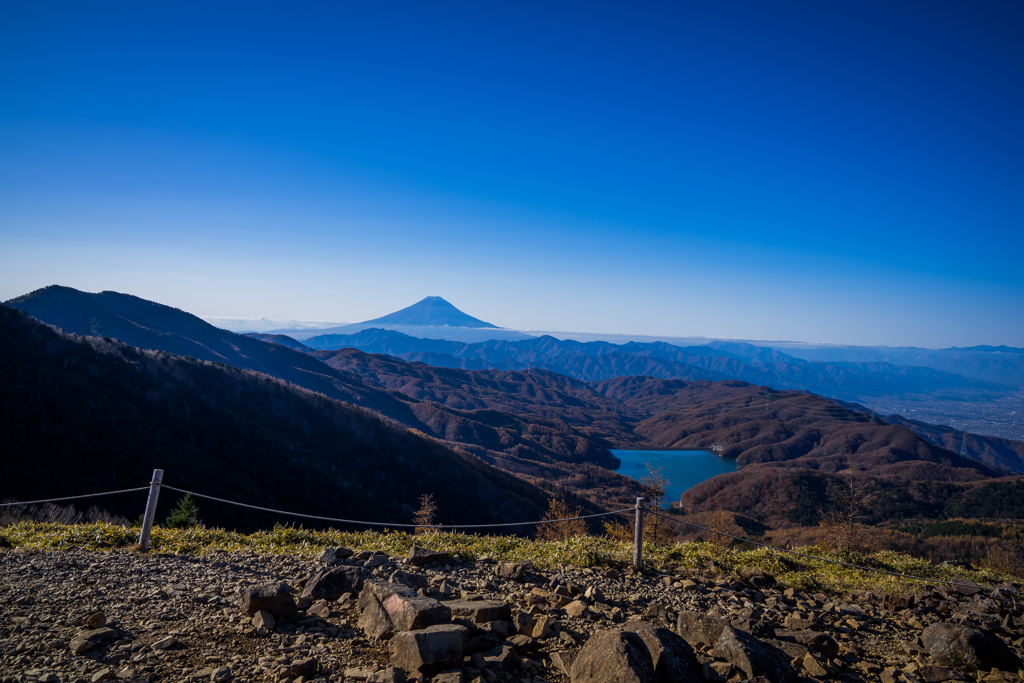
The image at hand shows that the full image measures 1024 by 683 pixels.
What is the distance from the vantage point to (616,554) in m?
7.94

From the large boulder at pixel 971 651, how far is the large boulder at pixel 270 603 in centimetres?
656

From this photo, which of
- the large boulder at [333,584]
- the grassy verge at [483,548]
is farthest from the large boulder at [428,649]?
the grassy verge at [483,548]

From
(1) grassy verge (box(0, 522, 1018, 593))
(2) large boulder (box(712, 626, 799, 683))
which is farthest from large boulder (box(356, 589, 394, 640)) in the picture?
(2) large boulder (box(712, 626, 799, 683))

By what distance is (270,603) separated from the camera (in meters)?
4.68

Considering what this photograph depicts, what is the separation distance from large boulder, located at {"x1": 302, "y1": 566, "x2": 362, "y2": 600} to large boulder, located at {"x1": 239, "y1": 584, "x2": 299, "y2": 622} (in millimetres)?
360

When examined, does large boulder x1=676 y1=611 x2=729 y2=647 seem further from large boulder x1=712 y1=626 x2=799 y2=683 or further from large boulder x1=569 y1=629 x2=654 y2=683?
large boulder x1=569 y1=629 x2=654 y2=683

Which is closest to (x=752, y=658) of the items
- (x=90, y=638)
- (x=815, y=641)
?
(x=815, y=641)

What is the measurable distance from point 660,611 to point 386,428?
65448 millimetres

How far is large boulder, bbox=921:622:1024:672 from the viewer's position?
4.68 metres

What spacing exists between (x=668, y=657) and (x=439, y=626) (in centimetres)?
190

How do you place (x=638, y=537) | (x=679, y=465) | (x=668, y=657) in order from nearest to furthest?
(x=668, y=657) → (x=638, y=537) → (x=679, y=465)

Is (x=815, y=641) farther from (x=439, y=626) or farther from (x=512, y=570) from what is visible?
(x=439, y=626)

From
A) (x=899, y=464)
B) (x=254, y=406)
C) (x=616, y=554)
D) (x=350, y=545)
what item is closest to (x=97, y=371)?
(x=254, y=406)

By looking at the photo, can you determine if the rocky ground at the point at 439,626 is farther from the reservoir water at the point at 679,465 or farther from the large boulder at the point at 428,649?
the reservoir water at the point at 679,465
